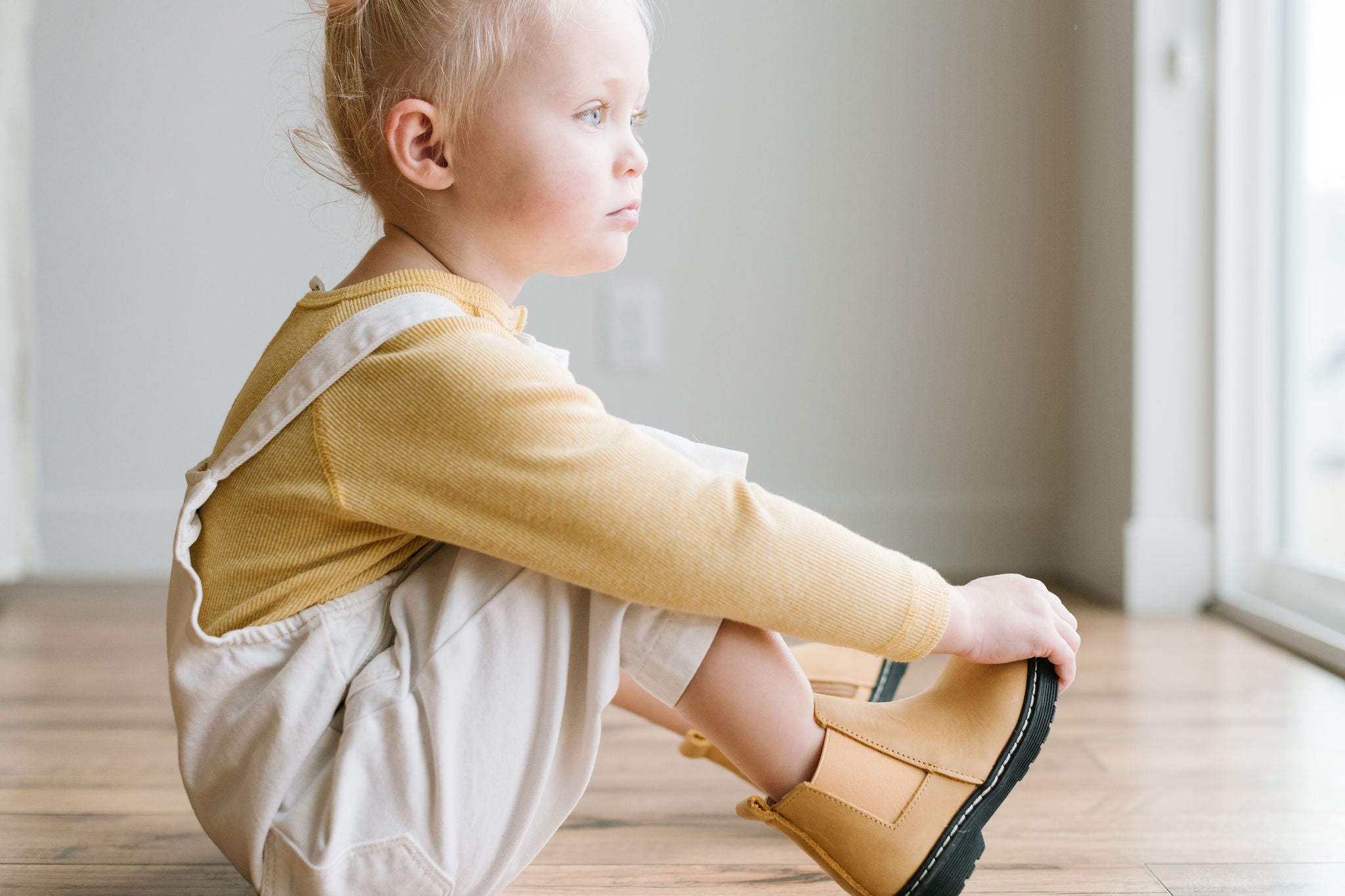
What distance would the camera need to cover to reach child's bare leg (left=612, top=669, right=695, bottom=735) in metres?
0.83

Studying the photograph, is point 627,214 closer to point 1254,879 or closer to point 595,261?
point 595,261

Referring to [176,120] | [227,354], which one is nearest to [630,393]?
[227,354]

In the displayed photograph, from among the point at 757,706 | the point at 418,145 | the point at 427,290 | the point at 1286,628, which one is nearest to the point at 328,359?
the point at 427,290

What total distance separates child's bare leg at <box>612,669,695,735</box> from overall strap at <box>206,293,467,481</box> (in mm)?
334

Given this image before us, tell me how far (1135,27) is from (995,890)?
132cm

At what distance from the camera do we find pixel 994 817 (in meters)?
0.84

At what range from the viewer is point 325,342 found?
60cm

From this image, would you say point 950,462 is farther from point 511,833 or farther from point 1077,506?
point 511,833

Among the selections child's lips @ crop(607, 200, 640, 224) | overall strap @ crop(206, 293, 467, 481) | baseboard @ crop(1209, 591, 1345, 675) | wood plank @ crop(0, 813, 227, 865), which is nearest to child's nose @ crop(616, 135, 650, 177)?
child's lips @ crop(607, 200, 640, 224)

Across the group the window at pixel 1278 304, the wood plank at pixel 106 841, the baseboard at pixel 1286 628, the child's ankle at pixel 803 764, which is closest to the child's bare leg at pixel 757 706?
the child's ankle at pixel 803 764

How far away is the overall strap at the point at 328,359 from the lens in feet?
1.92

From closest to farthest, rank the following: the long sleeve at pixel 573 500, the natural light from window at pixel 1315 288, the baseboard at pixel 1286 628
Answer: the long sleeve at pixel 573 500 < the baseboard at pixel 1286 628 < the natural light from window at pixel 1315 288

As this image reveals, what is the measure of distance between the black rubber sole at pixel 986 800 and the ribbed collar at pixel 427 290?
37 cm

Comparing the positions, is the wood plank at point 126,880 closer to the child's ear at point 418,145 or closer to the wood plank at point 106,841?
the wood plank at point 106,841
